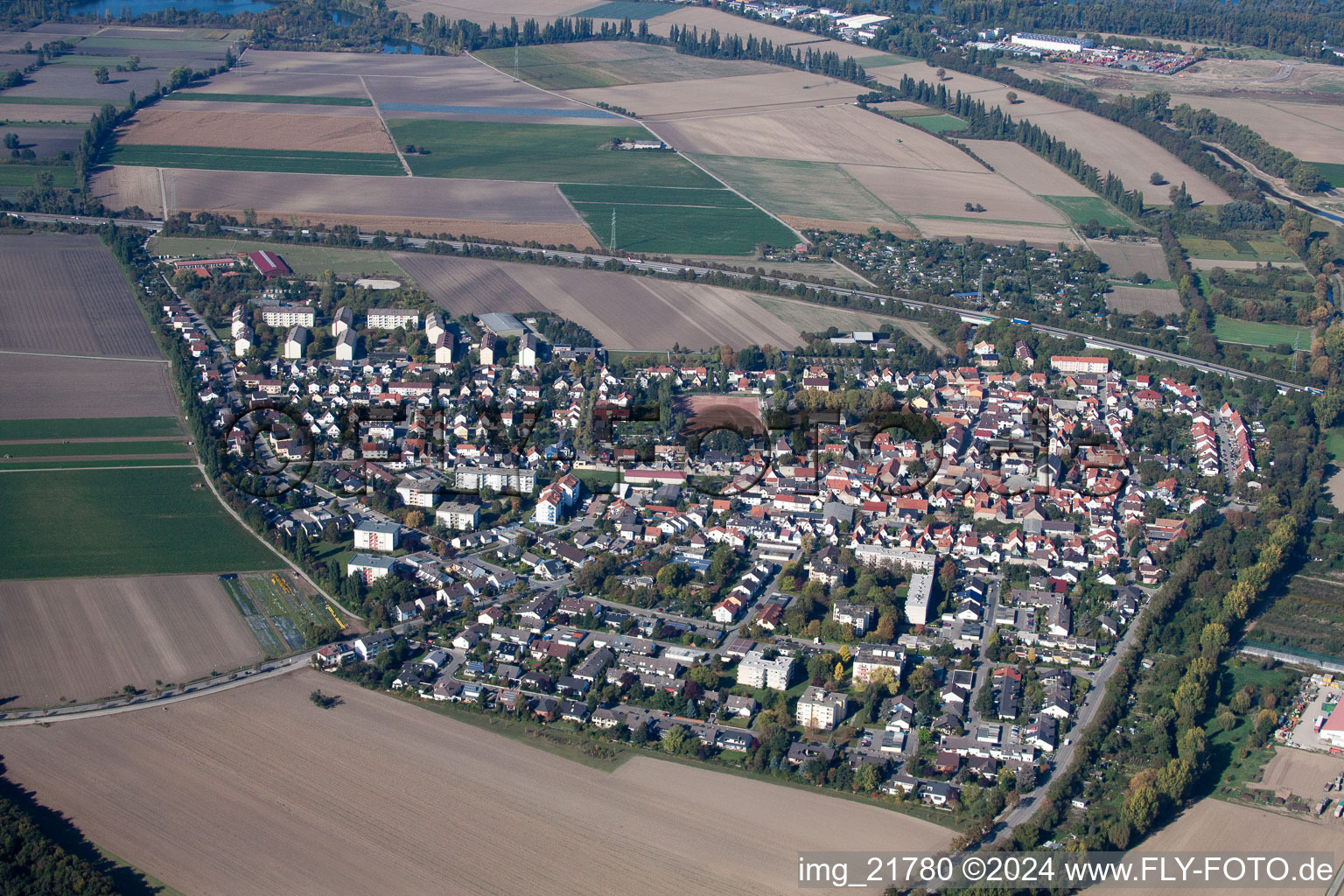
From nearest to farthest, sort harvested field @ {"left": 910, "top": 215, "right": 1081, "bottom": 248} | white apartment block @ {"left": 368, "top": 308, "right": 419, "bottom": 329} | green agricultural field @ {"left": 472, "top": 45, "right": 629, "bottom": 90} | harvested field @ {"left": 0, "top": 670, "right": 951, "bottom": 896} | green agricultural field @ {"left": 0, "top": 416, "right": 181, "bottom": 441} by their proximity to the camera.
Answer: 1. harvested field @ {"left": 0, "top": 670, "right": 951, "bottom": 896}
2. green agricultural field @ {"left": 0, "top": 416, "right": 181, "bottom": 441}
3. white apartment block @ {"left": 368, "top": 308, "right": 419, "bottom": 329}
4. harvested field @ {"left": 910, "top": 215, "right": 1081, "bottom": 248}
5. green agricultural field @ {"left": 472, "top": 45, "right": 629, "bottom": 90}

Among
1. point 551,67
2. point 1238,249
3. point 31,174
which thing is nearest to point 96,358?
point 31,174

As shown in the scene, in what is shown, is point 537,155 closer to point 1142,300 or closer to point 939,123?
point 939,123

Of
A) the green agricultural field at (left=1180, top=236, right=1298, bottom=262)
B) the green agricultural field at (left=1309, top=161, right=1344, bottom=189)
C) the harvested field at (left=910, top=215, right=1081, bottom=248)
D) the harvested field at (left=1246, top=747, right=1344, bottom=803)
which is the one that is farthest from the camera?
the green agricultural field at (left=1309, top=161, right=1344, bottom=189)

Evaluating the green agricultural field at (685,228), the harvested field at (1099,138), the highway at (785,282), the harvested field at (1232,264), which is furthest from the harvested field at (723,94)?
the harvested field at (1232,264)

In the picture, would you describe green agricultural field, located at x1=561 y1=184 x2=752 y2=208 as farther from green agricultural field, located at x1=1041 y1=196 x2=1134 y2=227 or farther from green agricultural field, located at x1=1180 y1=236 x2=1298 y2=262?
green agricultural field, located at x1=1180 y1=236 x2=1298 y2=262

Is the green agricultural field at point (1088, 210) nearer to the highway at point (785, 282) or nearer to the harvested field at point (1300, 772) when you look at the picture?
the highway at point (785, 282)

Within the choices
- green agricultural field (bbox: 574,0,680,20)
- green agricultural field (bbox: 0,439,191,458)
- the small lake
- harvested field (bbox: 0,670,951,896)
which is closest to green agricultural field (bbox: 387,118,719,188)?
green agricultural field (bbox: 0,439,191,458)

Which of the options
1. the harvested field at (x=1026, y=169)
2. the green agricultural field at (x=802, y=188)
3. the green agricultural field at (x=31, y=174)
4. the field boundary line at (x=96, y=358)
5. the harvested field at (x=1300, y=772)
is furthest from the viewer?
the harvested field at (x=1026, y=169)
